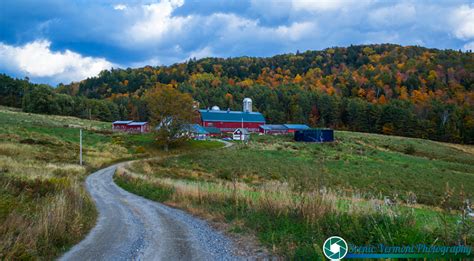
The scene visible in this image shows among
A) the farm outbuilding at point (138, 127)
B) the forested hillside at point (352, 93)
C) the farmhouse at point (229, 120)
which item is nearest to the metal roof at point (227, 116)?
the farmhouse at point (229, 120)

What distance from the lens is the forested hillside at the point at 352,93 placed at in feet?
360

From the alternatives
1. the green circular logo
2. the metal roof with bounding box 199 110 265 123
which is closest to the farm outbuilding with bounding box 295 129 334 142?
the metal roof with bounding box 199 110 265 123

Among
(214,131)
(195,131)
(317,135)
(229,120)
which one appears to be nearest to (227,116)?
(229,120)

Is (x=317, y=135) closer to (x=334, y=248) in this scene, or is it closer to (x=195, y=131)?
(x=195, y=131)

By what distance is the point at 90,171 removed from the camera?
111ft

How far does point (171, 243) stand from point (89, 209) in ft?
19.5

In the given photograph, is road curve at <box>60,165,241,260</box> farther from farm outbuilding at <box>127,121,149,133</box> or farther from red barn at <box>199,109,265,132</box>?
red barn at <box>199,109,265,132</box>

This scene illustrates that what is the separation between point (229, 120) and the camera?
91812mm

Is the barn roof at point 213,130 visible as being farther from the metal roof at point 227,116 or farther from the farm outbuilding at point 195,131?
the metal roof at point 227,116

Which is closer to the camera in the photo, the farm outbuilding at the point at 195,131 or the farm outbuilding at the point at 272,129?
the farm outbuilding at the point at 195,131

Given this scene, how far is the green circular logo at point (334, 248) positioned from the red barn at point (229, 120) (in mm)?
84784

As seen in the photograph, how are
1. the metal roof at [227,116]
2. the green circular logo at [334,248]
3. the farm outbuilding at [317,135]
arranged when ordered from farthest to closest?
1. the metal roof at [227,116]
2. the farm outbuilding at [317,135]
3. the green circular logo at [334,248]

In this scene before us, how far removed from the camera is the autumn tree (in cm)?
5478

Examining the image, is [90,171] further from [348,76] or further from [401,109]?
[348,76]
